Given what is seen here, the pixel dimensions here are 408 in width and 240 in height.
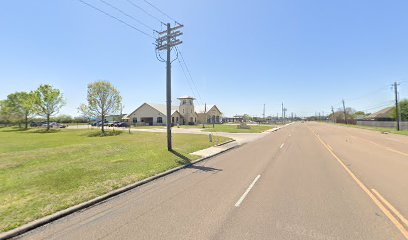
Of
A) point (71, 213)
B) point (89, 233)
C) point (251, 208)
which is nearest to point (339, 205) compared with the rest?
point (251, 208)

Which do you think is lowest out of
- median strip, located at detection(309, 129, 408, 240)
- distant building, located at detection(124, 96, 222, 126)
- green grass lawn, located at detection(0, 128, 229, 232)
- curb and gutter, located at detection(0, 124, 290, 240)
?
curb and gutter, located at detection(0, 124, 290, 240)

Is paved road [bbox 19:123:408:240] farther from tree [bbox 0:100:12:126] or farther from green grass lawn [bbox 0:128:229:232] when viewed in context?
tree [bbox 0:100:12:126]

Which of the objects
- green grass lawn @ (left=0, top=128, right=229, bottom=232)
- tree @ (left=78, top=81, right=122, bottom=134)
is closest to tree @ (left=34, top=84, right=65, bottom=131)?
tree @ (left=78, top=81, right=122, bottom=134)

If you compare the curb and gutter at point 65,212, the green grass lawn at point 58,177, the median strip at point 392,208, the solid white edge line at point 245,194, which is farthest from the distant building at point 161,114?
the median strip at point 392,208

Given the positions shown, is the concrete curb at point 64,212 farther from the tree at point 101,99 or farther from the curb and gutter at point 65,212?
the tree at point 101,99

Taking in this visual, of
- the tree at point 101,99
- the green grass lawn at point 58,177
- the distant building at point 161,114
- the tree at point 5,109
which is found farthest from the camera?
the distant building at point 161,114

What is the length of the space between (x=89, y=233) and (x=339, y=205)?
574cm

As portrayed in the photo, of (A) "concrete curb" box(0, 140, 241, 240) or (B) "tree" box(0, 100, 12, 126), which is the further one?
(B) "tree" box(0, 100, 12, 126)

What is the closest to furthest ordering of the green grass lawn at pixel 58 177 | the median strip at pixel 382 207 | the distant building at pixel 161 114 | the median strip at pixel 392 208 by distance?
the median strip at pixel 382 207, the median strip at pixel 392 208, the green grass lawn at pixel 58 177, the distant building at pixel 161 114

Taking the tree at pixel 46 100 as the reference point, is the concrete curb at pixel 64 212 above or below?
below

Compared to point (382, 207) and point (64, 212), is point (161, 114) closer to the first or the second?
point (64, 212)

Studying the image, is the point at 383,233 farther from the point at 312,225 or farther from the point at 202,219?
the point at 202,219

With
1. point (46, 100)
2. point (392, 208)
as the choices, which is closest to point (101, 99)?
point (46, 100)

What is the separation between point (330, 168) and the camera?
29.2 ft
